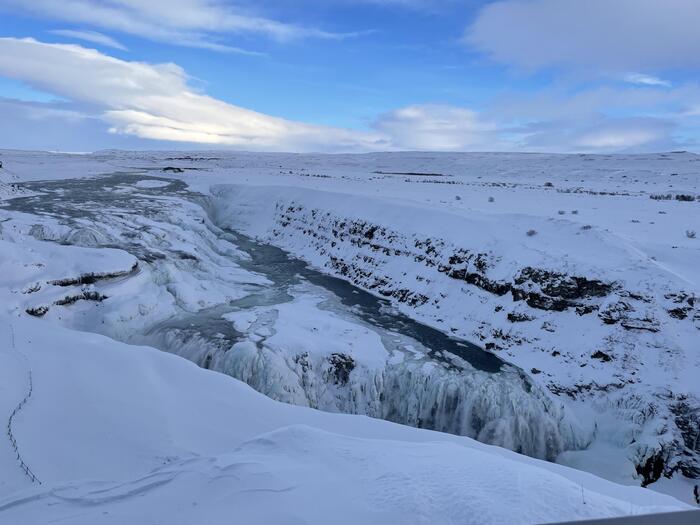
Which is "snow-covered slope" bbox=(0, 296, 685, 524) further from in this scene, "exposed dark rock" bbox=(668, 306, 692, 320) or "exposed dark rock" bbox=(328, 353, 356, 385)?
"exposed dark rock" bbox=(668, 306, 692, 320)

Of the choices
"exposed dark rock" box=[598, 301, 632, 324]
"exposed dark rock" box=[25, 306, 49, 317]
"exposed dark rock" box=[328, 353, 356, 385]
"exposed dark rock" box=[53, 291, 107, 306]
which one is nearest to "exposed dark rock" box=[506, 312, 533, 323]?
Result: "exposed dark rock" box=[598, 301, 632, 324]

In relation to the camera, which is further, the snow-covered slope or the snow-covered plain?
the snow-covered plain

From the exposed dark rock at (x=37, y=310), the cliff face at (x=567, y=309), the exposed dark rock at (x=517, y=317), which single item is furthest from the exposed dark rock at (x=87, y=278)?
the exposed dark rock at (x=517, y=317)

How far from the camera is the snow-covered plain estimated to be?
4.68m

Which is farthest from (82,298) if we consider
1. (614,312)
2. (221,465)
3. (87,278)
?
(614,312)

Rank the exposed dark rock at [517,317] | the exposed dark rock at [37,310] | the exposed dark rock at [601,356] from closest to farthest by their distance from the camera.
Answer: the exposed dark rock at [37,310] < the exposed dark rock at [601,356] < the exposed dark rock at [517,317]

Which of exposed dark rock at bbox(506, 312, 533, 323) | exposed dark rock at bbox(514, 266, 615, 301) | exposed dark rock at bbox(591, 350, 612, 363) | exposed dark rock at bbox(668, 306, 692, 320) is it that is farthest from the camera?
exposed dark rock at bbox(506, 312, 533, 323)

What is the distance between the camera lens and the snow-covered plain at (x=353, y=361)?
4.68m

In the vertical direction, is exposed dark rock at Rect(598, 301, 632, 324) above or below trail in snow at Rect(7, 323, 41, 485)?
below

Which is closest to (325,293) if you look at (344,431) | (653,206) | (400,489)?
(344,431)

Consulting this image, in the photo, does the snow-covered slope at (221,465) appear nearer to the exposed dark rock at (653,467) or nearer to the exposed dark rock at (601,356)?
the exposed dark rock at (653,467)

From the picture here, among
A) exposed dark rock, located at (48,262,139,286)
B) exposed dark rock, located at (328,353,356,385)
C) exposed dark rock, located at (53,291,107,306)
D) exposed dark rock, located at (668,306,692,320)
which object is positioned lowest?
exposed dark rock, located at (328,353,356,385)

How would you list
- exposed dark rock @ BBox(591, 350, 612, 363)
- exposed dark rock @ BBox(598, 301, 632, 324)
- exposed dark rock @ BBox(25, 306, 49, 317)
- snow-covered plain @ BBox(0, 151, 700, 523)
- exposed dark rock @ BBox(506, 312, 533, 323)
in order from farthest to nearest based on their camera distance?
exposed dark rock @ BBox(506, 312, 533, 323), exposed dark rock @ BBox(598, 301, 632, 324), exposed dark rock @ BBox(591, 350, 612, 363), exposed dark rock @ BBox(25, 306, 49, 317), snow-covered plain @ BBox(0, 151, 700, 523)

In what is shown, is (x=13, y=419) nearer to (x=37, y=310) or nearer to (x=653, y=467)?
(x=37, y=310)
